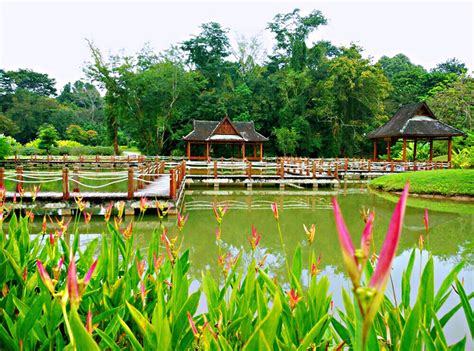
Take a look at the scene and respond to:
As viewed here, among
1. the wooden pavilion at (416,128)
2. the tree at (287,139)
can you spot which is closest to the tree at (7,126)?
the tree at (287,139)

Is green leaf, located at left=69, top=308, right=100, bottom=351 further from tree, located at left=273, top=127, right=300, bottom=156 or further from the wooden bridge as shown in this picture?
tree, located at left=273, top=127, right=300, bottom=156

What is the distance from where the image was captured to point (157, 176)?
49.5ft

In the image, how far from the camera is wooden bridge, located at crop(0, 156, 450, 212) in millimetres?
8961

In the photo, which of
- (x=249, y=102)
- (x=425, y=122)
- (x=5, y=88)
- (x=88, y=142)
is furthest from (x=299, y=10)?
(x=5, y=88)

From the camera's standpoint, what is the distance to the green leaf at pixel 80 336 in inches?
33.4

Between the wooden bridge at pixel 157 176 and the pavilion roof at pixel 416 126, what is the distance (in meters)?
1.79

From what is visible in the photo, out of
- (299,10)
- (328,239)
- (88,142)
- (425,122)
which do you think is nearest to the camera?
(328,239)

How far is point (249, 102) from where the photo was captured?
33.1 m

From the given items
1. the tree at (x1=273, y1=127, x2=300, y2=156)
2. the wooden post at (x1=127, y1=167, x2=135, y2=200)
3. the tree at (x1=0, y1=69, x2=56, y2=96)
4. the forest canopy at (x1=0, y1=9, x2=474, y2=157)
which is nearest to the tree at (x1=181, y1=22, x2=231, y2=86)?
the forest canopy at (x1=0, y1=9, x2=474, y2=157)

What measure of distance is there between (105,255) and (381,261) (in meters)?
2.02

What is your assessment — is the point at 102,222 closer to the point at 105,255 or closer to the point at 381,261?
the point at 105,255

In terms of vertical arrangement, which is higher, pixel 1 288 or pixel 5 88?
pixel 5 88

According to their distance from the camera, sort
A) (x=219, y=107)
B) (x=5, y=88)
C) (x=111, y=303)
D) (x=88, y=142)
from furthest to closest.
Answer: (x=5, y=88) < (x=88, y=142) < (x=219, y=107) < (x=111, y=303)

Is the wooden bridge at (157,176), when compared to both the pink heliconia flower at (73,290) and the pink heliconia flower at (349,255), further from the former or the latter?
the pink heliconia flower at (349,255)
